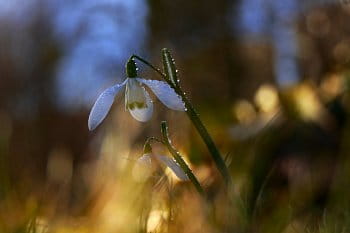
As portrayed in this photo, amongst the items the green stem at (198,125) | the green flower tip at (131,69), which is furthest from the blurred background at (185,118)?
the green flower tip at (131,69)

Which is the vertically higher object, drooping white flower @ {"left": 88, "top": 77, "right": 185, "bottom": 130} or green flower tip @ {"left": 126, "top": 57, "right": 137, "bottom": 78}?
green flower tip @ {"left": 126, "top": 57, "right": 137, "bottom": 78}

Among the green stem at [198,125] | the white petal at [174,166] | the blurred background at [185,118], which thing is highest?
the green stem at [198,125]

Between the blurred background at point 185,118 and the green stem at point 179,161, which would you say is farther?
the blurred background at point 185,118

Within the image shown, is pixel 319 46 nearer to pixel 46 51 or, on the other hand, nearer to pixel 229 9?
pixel 229 9

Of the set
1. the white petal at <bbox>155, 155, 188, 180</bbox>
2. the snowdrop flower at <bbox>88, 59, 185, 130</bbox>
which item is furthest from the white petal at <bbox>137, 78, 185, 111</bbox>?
the white petal at <bbox>155, 155, 188, 180</bbox>

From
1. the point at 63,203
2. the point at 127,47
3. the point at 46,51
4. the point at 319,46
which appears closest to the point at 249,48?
the point at 127,47

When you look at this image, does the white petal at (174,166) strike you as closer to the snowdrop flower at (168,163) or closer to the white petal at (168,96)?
the snowdrop flower at (168,163)

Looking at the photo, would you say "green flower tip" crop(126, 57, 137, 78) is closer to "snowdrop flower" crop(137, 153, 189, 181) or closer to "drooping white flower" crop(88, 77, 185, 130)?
"drooping white flower" crop(88, 77, 185, 130)
